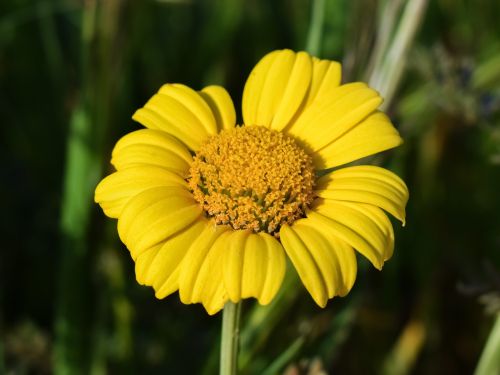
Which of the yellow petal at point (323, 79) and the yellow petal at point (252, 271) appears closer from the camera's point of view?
the yellow petal at point (252, 271)

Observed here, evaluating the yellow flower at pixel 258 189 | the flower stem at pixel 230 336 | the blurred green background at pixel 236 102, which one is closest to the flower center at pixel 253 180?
the yellow flower at pixel 258 189

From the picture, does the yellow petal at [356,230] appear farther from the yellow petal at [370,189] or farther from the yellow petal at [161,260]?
the yellow petal at [161,260]

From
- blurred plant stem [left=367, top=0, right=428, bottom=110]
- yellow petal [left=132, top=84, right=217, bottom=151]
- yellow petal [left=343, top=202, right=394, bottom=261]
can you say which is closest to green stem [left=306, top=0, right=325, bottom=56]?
blurred plant stem [left=367, top=0, right=428, bottom=110]

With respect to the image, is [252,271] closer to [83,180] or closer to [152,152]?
[152,152]

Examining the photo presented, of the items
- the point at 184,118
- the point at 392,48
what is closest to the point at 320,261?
the point at 184,118

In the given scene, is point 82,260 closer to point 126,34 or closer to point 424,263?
point 126,34

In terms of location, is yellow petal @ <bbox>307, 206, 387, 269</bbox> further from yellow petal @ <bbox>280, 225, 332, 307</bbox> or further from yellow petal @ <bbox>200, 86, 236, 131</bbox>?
yellow petal @ <bbox>200, 86, 236, 131</bbox>

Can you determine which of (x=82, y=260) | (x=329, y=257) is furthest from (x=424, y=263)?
(x=329, y=257)

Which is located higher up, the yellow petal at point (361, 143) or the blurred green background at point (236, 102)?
the yellow petal at point (361, 143)
